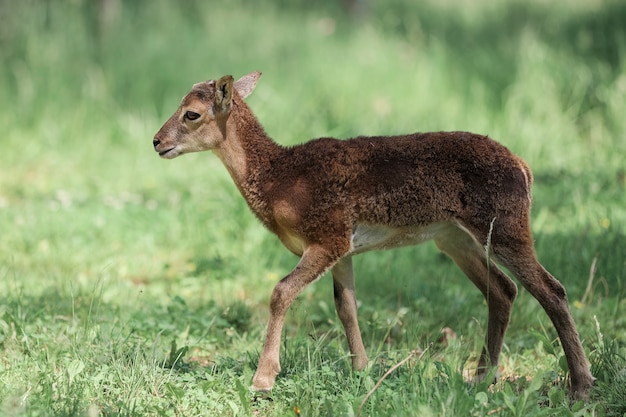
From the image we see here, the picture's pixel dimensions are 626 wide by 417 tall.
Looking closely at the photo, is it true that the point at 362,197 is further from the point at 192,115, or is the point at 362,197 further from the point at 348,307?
the point at 192,115

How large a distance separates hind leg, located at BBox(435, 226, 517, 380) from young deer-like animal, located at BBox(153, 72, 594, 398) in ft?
0.04

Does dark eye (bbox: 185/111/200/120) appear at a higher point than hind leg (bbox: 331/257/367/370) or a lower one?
higher

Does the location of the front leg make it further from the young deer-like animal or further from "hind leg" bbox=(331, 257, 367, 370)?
"hind leg" bbox=(331, 257, 367, 370)

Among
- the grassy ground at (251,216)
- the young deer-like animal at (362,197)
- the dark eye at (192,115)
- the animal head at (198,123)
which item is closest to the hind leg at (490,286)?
the young deer-like animal at (362,197)

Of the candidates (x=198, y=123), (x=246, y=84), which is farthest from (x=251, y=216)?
(x=198, y=123)

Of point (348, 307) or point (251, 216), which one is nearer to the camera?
point (348, 307)

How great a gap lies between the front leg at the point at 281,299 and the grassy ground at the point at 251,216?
0.08 meters

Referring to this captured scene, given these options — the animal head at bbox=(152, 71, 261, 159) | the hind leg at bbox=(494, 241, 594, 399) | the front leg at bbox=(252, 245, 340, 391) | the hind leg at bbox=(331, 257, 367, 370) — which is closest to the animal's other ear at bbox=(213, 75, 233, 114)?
the animal head at bbox=(152, 71, 261, 159)

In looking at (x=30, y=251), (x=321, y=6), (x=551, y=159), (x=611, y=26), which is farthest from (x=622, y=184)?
(x=321, y=6)

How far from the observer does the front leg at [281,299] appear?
475 cm

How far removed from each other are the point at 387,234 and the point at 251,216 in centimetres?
292

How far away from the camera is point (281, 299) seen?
4926mm

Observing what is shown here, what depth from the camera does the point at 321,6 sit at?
16.3 metres

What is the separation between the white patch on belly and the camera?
516 centimetres
